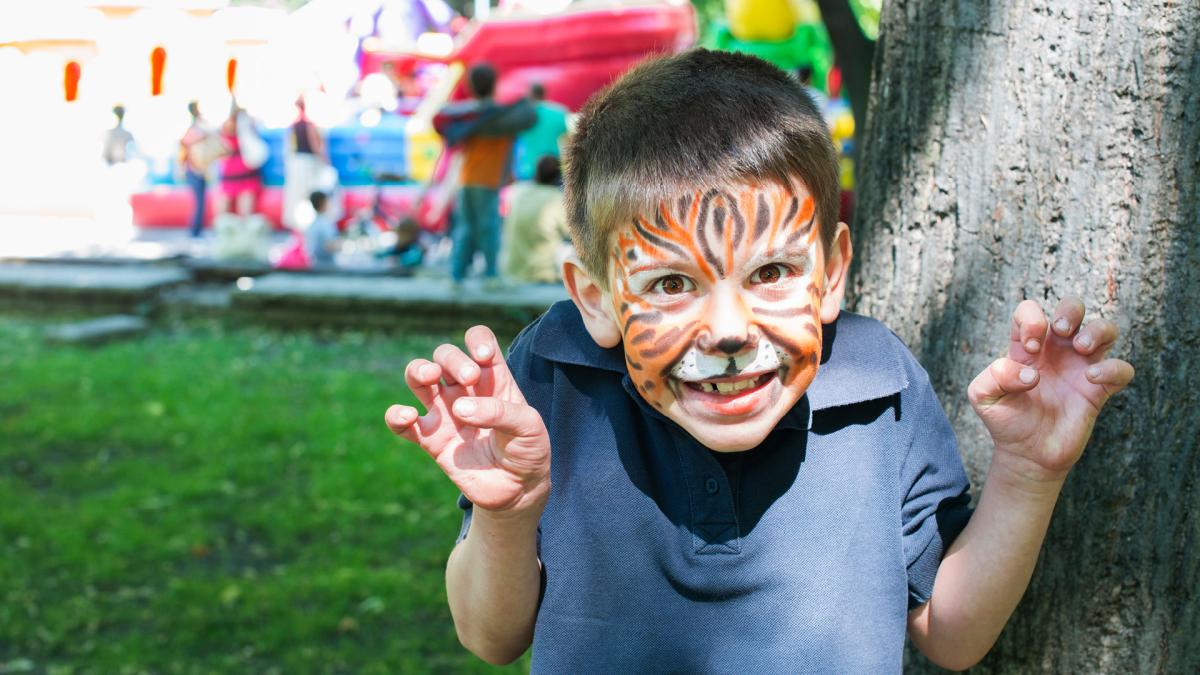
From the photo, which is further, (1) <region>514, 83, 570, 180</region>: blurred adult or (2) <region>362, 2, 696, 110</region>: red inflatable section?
(2) <region>362, 2, 696, 110</region>: red inflatable section

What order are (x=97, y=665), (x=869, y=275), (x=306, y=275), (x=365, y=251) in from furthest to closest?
(x=365, y=251)
(x=306, y=275)
(x=97, y=665)
(x=869, y=275)

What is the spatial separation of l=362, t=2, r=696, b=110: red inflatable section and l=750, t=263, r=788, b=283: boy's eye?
1501 cm

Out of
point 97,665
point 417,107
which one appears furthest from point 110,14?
point 97,665

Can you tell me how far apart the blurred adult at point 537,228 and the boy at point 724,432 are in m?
8.47

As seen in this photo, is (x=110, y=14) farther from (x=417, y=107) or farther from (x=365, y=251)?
(x=365, y=251)

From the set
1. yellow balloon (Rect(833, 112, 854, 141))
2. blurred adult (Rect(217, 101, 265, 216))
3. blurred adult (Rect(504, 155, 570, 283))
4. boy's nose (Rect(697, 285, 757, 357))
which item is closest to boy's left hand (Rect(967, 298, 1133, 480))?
boy's nose (Rect(697, 285, 757, 357))

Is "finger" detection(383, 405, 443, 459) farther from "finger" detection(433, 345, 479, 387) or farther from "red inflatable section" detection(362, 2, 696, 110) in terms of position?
"red inflatable section" detection(362, 2, 696, 110)

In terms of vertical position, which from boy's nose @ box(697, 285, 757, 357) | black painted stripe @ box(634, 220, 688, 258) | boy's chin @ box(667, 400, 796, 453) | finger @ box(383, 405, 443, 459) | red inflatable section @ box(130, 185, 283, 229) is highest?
black painted stripe @ box(634, 220, 688, 258)

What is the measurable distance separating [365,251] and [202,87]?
8435 mm

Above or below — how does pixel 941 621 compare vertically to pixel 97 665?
above

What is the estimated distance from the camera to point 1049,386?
1707 mm

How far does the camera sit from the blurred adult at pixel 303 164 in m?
15.2

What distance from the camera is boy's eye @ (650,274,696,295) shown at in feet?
5.62

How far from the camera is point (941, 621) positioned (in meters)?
1.88
